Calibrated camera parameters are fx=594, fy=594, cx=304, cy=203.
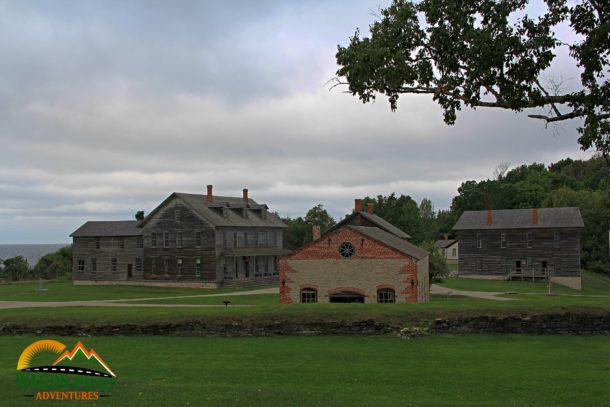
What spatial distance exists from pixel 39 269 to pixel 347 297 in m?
63.3

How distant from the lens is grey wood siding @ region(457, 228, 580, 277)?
64062 millimetres

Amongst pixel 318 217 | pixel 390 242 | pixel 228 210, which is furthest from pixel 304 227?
pixel 390 242

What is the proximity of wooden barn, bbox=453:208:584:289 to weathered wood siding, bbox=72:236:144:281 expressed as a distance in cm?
3714

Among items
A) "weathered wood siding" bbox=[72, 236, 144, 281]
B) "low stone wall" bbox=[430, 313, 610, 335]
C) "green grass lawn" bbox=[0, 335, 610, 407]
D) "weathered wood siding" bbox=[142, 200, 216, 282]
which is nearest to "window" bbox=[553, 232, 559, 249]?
"weathered wood siding" bbox=[142, 200, 216, 282]

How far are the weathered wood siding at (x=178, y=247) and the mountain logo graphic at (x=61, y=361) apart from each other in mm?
37082

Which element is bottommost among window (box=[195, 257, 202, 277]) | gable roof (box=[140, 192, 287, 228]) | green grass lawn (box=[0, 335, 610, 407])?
green grass lawn (box=[0, 335, 610, 407])

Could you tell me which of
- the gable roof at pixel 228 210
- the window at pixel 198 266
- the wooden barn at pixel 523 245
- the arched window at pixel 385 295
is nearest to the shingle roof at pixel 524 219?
the wooden barn at pixel 523 245

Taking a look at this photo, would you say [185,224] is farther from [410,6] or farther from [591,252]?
[591,252]

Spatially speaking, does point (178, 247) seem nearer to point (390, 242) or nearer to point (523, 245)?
point (390, 242)

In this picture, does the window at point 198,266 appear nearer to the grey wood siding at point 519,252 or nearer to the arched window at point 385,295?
the arched window at point 385,295

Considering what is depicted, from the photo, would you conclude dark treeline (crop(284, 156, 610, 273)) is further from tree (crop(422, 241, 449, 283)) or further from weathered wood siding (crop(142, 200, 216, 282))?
weathered wood siding (crop(142, 200, 216, 282))

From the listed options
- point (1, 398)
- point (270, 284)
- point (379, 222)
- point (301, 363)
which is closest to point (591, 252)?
point (379, 222)

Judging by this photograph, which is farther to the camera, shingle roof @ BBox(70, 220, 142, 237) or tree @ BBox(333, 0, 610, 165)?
shingle roof @ BBox(70, 220, 142, 237)

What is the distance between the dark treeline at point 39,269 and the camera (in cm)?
7900
